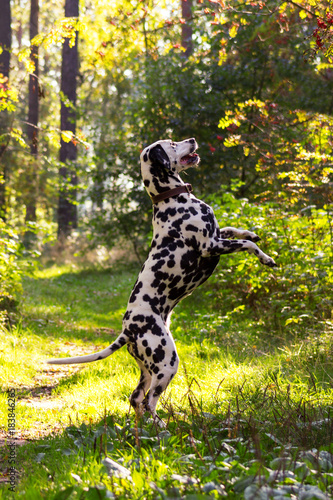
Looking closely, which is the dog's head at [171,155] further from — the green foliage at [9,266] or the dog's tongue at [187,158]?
the green foliage at [9,266]

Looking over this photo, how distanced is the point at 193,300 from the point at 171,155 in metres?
5.45

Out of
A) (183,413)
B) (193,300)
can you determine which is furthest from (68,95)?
(183,413)

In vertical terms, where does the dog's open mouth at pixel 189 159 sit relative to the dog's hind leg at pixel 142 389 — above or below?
above

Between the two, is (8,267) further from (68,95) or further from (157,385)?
(68,95)

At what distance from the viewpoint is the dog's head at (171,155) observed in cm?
411

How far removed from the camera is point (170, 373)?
12.6 feet

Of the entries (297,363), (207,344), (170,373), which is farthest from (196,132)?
(170,373)

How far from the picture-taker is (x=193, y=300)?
9320 mm

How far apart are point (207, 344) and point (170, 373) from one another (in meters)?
2.88

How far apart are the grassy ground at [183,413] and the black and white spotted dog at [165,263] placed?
0.34 m

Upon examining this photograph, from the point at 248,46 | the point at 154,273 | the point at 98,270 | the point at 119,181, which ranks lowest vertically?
the point at 98,270

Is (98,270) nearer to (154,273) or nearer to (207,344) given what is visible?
(207,344)

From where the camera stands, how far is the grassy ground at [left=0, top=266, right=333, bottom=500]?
263 cm

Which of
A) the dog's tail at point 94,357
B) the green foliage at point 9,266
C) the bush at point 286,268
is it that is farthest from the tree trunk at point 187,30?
the dog's tail at point 94,357
